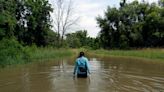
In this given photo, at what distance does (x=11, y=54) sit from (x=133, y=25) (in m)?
41.1

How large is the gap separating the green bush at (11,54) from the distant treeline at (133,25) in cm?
3189

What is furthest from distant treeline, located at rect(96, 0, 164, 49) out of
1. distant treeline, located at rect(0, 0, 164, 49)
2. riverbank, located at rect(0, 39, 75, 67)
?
riverbank, located at rect(0, 39, 75, 67)

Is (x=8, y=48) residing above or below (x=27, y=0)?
below

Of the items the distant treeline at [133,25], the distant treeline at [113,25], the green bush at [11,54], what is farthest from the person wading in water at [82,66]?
the distant treeline at [133,25]

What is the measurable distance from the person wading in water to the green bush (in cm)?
935

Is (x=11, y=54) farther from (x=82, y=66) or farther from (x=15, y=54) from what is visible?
(x=82, y=66)

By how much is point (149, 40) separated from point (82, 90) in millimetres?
48558

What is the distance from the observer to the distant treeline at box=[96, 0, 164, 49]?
5800cm

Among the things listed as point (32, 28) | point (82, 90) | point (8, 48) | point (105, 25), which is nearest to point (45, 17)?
point (32, 28)

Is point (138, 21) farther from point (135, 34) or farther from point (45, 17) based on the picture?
point (45, 17)

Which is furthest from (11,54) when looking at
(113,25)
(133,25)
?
(113,25)

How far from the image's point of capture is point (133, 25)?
6506cm

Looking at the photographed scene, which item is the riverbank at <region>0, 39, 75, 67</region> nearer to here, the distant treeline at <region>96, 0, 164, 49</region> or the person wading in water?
the person wading in water

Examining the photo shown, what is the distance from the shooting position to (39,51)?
36719mm
